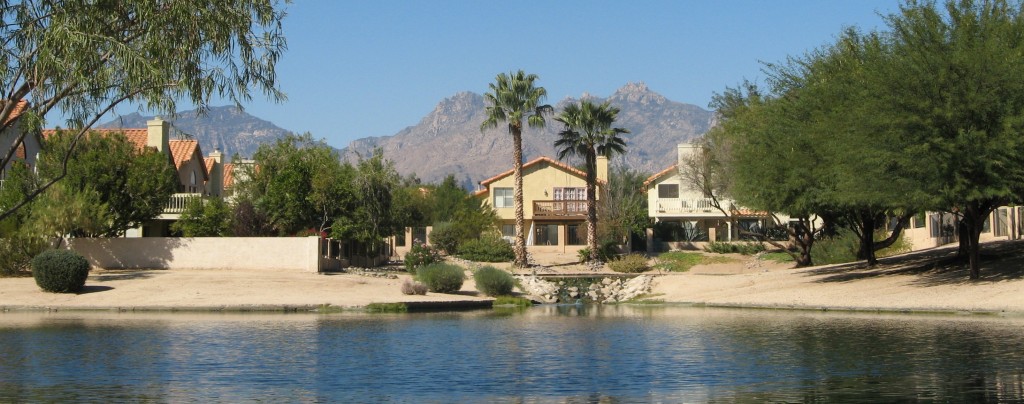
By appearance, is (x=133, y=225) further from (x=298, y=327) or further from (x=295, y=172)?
(x=298, y=327)

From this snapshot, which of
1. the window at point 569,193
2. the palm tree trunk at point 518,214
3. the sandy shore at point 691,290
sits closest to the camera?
the sandy shore at point 691,290

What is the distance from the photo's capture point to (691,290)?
47500 mm

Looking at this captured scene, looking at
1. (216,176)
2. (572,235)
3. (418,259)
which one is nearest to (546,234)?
(572,235)

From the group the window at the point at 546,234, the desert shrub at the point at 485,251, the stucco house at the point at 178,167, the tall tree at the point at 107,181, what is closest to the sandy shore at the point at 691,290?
the tall tree at the point at 107,181

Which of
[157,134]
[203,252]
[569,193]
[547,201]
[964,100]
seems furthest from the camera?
[569,193]

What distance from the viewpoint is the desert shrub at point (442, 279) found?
4434 cm

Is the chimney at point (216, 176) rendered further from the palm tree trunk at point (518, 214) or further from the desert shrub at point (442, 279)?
the desert shrub at point (442, 279)

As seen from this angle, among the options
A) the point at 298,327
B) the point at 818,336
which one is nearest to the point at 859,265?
the point at 818,336

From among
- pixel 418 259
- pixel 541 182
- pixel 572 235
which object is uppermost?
pixel 541 182

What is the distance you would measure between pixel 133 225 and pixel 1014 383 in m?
44.3

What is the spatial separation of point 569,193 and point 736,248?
748 inches

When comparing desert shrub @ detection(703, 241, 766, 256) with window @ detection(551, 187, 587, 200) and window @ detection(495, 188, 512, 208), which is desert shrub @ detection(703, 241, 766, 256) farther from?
window @ detection(495, 188, 512, 208)

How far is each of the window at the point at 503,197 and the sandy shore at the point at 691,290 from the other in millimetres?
41528

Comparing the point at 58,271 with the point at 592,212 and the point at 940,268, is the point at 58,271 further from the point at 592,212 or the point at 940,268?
the point at 592,212
